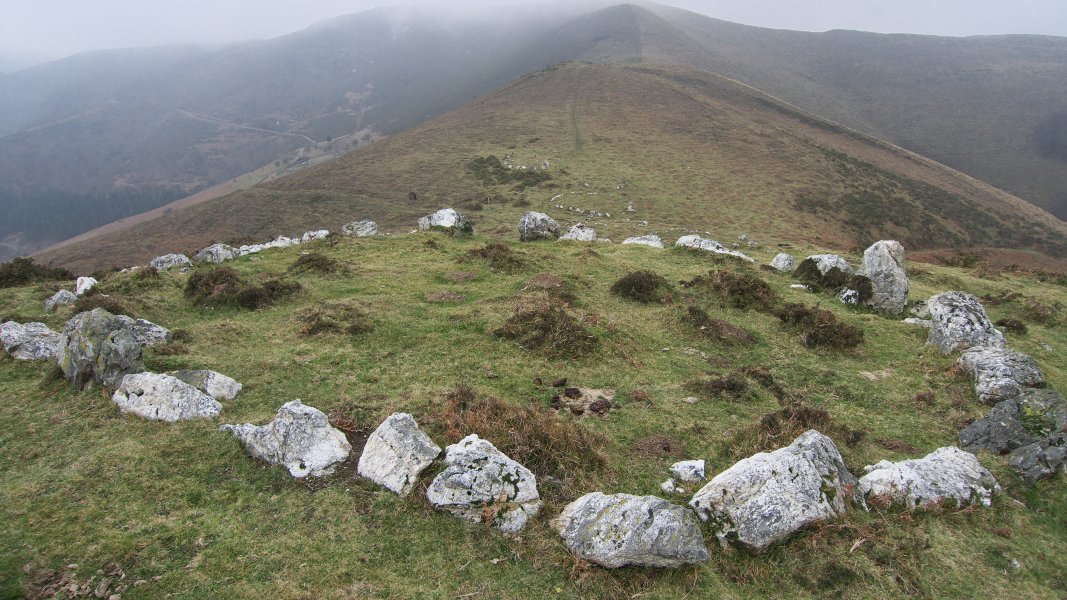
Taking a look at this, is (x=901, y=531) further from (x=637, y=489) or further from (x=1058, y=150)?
(x=1058, y=150)

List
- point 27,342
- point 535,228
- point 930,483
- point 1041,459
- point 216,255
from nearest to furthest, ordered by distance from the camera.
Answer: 1. point 930,483
2. point 1041,459
3. point 27,342
4. point 216,255
5. point 535,228

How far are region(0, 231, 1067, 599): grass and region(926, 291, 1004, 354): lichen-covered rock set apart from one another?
0.58m

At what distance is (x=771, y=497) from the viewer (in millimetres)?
7648

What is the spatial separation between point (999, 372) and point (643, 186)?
5072 cm

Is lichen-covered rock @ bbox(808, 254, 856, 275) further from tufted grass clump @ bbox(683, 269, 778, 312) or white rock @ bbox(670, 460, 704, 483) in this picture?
white rock @ bbox(670, 460, 704, 483)

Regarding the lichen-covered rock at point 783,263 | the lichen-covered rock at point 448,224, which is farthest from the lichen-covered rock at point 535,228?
the lichen-covered rock at point 783,263

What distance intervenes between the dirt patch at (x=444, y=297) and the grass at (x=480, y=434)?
136 centimetres

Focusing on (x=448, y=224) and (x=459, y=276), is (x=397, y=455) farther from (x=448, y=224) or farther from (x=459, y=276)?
(x=448, y=224)

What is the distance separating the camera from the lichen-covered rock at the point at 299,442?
8859 millimetres

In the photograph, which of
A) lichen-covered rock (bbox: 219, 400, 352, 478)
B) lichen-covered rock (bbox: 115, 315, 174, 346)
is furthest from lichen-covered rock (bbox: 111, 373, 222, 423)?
lichen-covered rock (bbox: 115, 315, 174, 346)

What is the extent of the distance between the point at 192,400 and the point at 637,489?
354 inches

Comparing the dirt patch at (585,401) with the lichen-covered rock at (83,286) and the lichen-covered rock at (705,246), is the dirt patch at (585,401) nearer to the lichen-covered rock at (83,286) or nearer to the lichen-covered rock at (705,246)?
the lichen-covered rock at (705,246)

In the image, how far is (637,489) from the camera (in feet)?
29.6

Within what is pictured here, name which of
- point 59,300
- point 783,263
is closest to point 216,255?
point 59,300
